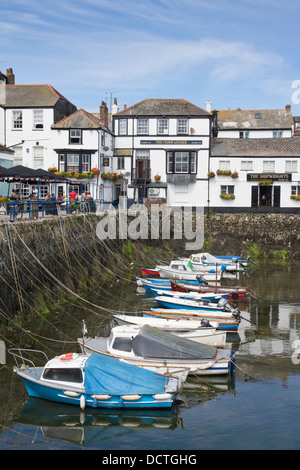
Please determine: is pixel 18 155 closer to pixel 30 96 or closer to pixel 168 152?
pixel 30 96

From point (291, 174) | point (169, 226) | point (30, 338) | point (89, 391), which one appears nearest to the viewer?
point (89, 391)

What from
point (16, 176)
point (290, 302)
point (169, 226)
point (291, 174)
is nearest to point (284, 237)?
point (291, 174)

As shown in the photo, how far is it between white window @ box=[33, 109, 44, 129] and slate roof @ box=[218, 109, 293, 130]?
3151 cm

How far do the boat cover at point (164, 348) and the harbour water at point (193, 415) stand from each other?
1.01 metres

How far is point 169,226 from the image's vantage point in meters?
52.0

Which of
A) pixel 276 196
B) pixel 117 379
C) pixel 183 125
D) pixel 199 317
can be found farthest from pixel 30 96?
pixel 117 379

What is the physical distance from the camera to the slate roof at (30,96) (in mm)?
53594

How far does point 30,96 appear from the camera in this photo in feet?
179

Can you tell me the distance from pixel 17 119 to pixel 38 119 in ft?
7.32

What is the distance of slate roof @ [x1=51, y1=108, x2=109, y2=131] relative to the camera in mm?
53531

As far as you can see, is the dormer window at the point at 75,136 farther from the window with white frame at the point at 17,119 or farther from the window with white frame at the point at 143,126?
the window with white frame at the point at 143,126

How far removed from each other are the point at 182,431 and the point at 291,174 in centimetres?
4581

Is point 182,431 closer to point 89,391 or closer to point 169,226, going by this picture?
point 89,391

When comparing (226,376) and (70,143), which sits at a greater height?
(70,143)
